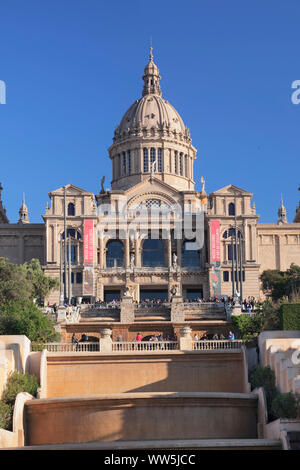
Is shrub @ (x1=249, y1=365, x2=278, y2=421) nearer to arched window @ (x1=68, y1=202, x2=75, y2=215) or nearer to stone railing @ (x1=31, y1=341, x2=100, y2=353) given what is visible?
stone railing @ (x1=31, y1=341, x2=100, y2=353)

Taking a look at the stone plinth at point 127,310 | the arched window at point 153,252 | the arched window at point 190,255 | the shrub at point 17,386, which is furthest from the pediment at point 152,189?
the shrub at point 17,386

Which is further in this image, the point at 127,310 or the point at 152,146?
the point at 152,146

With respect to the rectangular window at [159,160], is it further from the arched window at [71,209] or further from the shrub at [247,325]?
the shrub at [247,325]

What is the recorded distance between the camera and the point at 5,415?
1185 inches

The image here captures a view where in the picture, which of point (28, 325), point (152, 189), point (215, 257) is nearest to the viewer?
point (28, 325)

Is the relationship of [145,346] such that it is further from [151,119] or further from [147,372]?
[151,119]

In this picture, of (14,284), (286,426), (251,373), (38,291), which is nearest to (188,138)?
(38,291)

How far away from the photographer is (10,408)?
101 ft

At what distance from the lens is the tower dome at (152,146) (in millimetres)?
86125

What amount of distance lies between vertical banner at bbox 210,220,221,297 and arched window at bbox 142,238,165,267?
5250 millimetres

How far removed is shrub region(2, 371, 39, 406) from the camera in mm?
31638

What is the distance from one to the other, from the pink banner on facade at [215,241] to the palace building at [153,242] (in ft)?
0.30

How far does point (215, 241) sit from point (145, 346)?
114 feet

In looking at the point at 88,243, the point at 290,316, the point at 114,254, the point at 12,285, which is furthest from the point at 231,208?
the point at 290,316
